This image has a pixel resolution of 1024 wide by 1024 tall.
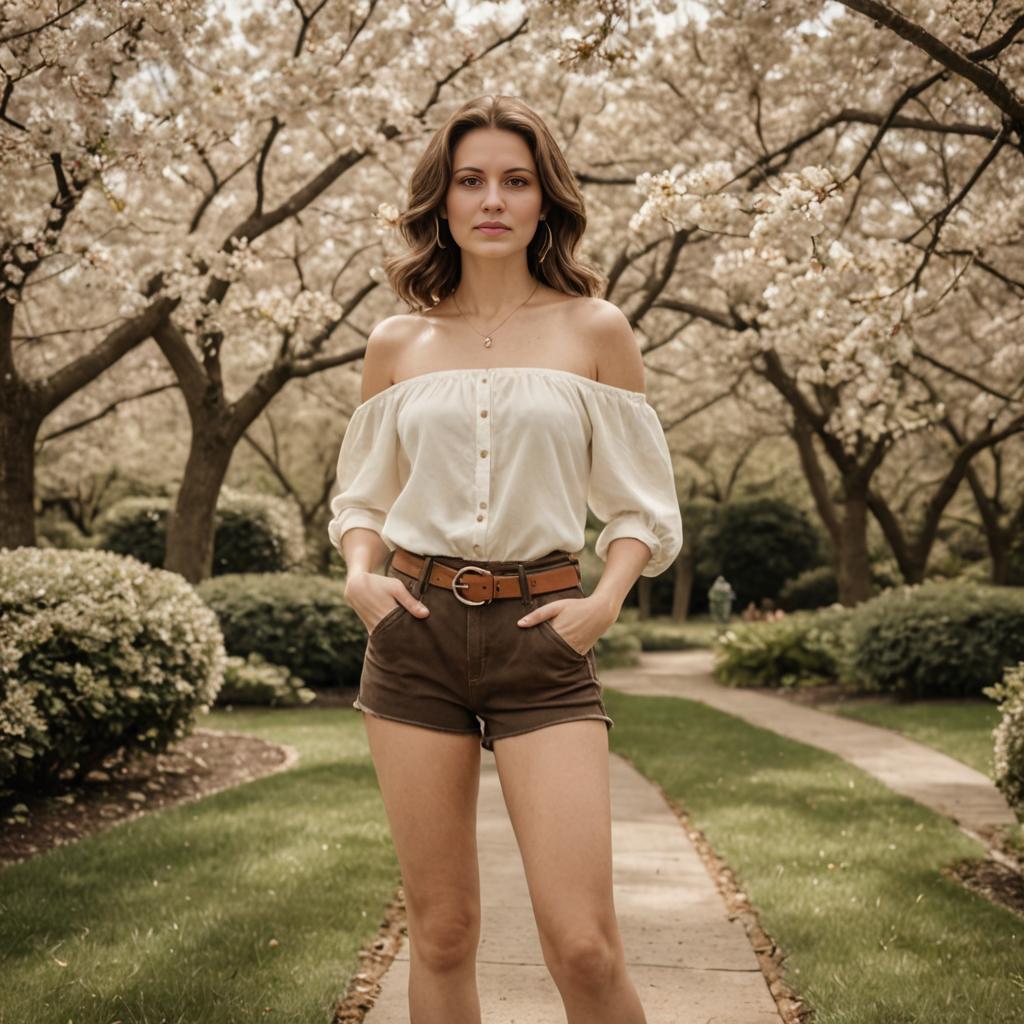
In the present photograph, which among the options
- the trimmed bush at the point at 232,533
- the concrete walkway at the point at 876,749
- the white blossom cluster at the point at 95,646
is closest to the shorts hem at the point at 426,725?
the white blossom cluster at the point at 95,646

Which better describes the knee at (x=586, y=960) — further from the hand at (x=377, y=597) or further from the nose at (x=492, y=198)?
the nose at (x=492, y=198)

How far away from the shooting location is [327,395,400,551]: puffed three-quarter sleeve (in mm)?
2559

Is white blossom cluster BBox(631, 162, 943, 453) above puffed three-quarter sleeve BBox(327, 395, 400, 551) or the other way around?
above

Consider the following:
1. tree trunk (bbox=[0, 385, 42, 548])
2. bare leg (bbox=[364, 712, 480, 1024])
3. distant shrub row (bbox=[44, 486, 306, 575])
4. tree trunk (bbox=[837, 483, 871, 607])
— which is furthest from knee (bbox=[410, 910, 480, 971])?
distant shrub row (bbox=[44, 486, 306, 575])

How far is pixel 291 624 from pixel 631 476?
10386 millimetres

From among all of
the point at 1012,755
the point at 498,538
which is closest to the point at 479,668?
the point at 498,538

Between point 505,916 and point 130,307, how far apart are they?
6291 mm

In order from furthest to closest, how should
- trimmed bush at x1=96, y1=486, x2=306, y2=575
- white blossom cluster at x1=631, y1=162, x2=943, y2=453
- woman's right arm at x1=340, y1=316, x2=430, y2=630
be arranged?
trimmed bush at x1=96, y1=486, x2=306, y2=575 < white blossom cluster at x1=631, y1=162, x2=943, y2=453 < woman's right arm at x1=340, y1=316, x2=430, y2=630

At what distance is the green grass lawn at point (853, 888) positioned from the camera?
11.2ft

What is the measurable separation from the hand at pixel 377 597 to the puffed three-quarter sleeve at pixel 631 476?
0.44 metres

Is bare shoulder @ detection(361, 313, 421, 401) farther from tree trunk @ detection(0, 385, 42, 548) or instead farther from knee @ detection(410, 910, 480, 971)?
tree trunk @ detection(0, 385, 42, 548)

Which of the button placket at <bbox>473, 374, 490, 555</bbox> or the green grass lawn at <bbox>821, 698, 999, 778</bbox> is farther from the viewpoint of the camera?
the green grass lawn at <bbox>821, 698, 999, 778</bbox>

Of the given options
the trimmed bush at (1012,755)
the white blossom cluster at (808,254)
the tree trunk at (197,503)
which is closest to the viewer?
the white blossom cluster at (808,254)

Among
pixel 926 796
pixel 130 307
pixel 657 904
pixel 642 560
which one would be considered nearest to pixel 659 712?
pixel 926 796
